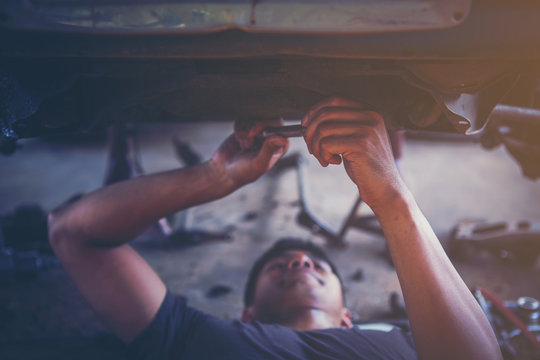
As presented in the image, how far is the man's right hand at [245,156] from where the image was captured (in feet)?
3.30

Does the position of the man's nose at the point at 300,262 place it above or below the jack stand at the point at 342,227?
above

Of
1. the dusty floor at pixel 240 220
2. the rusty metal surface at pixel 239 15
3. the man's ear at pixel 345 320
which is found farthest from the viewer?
the dusty floor at pixel 240 220

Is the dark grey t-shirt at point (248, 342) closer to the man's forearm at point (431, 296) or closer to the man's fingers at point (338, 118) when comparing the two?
the man's forearm at point (431, 296)

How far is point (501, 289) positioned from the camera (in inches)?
82.3

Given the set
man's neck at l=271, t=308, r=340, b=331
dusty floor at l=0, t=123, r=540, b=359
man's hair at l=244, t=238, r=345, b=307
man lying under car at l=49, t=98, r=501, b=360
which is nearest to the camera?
man lying under car at l=49, t=98, r=501, b=360

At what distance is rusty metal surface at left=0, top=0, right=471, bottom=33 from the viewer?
65 centimetres

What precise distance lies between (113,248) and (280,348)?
23.6 inches

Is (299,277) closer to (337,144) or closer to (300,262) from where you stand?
(300,262)

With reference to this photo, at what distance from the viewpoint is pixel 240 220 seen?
9.46 feet

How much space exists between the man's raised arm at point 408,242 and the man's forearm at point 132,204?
40 centimetres

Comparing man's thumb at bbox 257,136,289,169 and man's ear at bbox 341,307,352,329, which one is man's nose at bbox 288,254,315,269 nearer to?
man's ear at bbox 341,307,352,329

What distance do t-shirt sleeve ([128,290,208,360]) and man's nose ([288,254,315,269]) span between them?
478 mm

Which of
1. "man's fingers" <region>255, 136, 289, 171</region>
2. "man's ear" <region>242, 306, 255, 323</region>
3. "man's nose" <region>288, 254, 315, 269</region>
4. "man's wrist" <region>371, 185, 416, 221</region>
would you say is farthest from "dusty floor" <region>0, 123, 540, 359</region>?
"man's wrist" <region>371, 185, 416, 221</region>

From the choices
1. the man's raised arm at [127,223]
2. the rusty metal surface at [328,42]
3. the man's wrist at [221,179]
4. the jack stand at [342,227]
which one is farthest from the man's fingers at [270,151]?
the jack stand at [342,227]
